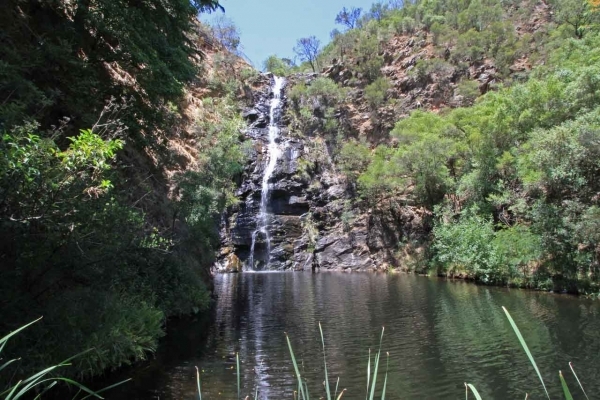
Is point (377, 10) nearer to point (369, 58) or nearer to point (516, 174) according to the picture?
point (369, 58)

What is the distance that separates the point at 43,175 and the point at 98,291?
11.3ft

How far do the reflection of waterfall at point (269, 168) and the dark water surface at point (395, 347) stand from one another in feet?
75.0

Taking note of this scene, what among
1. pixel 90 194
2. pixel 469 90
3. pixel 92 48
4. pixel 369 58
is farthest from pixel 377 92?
pixel 90 194

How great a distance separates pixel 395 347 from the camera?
11.4 m

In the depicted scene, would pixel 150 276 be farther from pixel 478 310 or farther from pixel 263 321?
pixel 478 310

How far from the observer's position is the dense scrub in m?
6.88

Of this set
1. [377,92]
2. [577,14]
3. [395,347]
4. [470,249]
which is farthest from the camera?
[377,92]

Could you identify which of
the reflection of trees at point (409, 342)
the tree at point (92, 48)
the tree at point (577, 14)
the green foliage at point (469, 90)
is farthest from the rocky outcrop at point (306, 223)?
the tree at point (92, 48)

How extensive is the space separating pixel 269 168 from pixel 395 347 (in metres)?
36.5

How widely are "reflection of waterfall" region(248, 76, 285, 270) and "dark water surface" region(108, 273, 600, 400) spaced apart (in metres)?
22.8

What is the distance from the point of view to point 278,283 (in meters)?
28.2

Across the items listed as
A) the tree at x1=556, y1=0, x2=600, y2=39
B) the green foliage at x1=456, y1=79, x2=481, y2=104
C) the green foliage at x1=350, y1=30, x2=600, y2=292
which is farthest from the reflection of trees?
the tree at x1=556, y1=0, x2=600, y2=39

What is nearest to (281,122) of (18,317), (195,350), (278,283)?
(278,283)

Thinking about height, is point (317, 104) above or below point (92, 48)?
above
